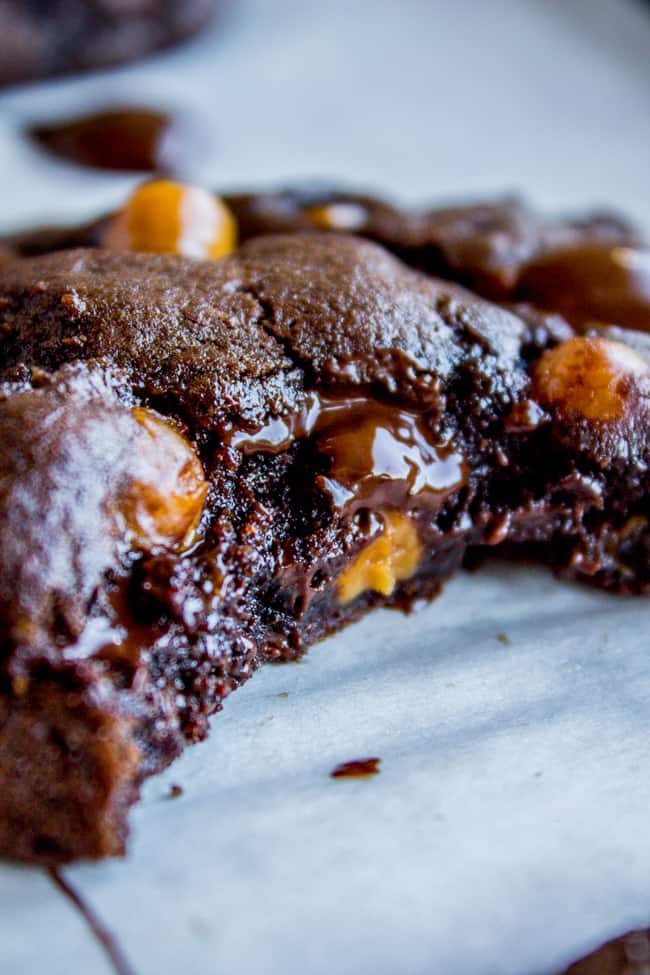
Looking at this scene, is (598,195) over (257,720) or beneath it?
over

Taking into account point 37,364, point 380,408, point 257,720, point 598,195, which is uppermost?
point 598,195

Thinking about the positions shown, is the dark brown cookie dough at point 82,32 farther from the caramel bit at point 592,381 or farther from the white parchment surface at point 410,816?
the white parchment surface at point 410,816

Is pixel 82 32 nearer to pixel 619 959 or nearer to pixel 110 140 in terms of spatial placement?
pixel 110 140

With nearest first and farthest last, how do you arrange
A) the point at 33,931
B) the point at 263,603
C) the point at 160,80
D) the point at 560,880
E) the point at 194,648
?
the point at 33,931 → the point at 560,880 → the point at 194,648 → the point at 263,603 → the point at 160,80

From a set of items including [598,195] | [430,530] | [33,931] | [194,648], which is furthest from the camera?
[598,195]

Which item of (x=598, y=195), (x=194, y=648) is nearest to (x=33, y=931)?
(x=194, y=648)

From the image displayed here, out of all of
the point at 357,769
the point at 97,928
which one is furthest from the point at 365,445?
the point at 97,928

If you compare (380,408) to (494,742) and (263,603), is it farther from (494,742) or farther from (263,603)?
(494,742)
